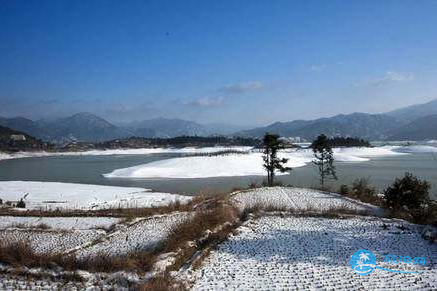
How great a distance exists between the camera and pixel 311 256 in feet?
23.1

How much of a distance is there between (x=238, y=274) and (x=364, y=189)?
13531mm

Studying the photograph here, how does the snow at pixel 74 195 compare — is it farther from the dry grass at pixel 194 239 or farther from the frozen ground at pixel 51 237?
the dry grass at pixel 194 239

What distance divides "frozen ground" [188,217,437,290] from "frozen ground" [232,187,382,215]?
9.70ft

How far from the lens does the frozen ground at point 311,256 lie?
564cm

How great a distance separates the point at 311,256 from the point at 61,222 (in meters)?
8.34

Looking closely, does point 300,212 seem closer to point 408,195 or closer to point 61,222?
point 408,195

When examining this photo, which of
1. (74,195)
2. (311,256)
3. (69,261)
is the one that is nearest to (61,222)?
(69,261)

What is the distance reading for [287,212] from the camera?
1175cm

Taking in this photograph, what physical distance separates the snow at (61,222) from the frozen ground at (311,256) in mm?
4735

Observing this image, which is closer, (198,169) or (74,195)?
(74,195)

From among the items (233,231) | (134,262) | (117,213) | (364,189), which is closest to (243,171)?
(364,189)

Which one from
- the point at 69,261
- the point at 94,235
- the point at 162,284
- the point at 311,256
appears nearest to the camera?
the point at 162,284

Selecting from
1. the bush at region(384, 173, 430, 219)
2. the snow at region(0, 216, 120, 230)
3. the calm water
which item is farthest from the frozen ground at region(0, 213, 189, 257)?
the bush at region(384, 173, 430, 219)

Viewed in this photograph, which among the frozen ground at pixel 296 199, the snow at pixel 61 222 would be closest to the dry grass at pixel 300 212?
the frozen ground at pixel 296 199
